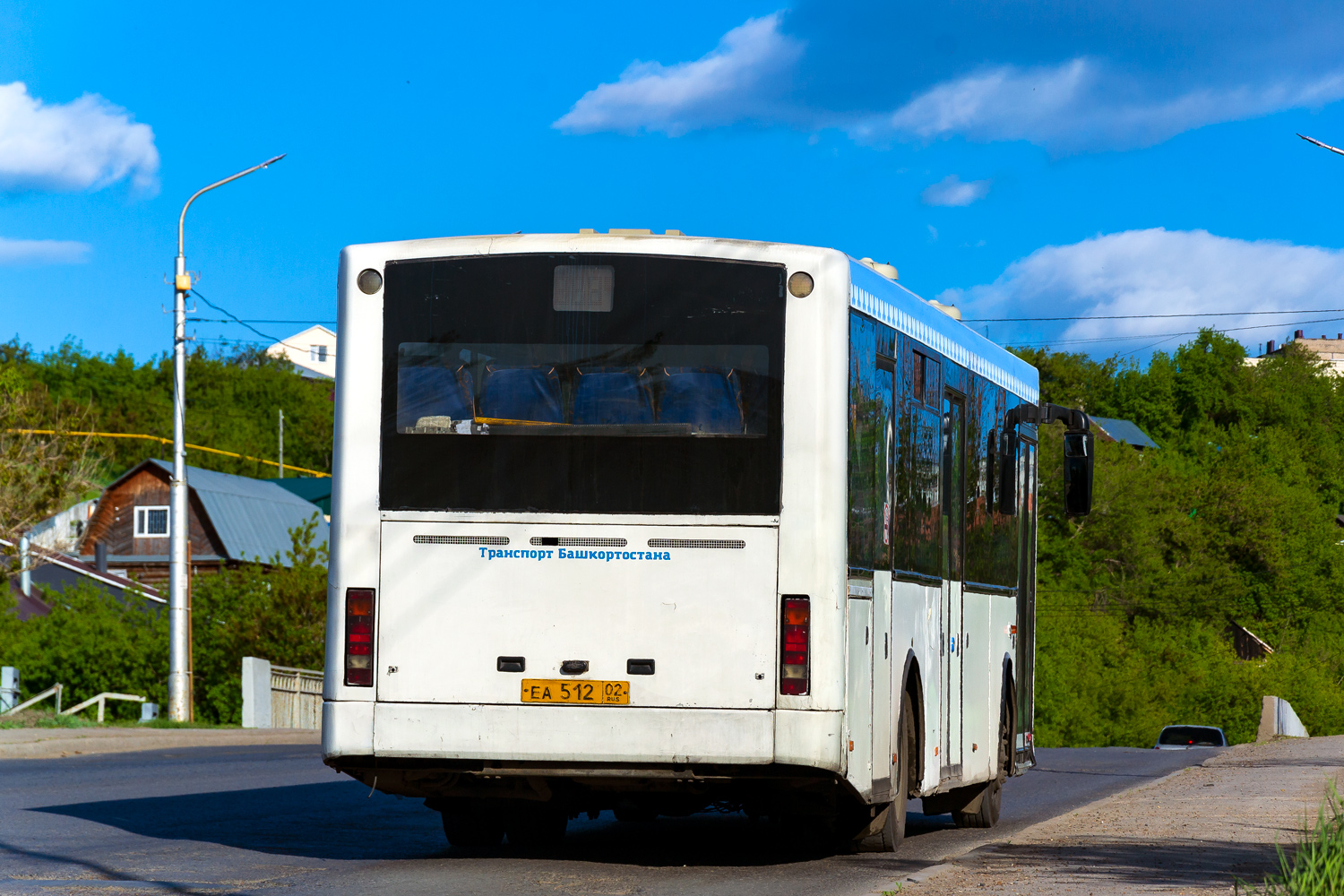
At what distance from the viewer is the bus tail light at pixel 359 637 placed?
33.2 feet

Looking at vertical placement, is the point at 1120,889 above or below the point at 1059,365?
below

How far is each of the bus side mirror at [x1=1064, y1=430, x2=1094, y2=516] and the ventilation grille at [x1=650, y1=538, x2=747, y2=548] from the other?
4.82m

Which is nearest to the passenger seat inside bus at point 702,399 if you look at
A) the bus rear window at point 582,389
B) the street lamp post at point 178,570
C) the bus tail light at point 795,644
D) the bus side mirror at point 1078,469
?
the bus rear window at point 582,389

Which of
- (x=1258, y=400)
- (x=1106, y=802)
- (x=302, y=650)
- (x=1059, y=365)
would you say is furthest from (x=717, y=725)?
(x=1258, y=400)

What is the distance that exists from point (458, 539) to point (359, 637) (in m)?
0.72

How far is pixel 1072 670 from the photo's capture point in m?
77.0

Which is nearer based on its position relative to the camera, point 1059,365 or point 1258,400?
point 1059,365

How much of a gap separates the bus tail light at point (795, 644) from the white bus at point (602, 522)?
0.01 meters

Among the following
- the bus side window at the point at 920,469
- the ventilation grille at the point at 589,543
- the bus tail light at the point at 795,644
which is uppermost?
the bus side window at the point at 920,469

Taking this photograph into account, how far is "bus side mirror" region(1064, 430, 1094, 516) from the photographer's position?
14258mm

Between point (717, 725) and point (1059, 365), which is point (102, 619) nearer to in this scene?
point (717, 725)

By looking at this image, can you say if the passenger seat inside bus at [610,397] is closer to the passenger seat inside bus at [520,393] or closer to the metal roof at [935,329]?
the passenger seat inside bus at [520,393]

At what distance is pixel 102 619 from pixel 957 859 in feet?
110

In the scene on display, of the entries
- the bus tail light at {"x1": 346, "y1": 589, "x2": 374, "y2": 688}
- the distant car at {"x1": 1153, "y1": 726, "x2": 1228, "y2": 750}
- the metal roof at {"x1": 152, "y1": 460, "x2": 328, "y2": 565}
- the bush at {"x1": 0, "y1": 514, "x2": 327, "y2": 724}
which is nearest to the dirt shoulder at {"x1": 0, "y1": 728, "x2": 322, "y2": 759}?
the bush at {"x1": 0, "y1": 514, "x2": 327, "y2": 724}
